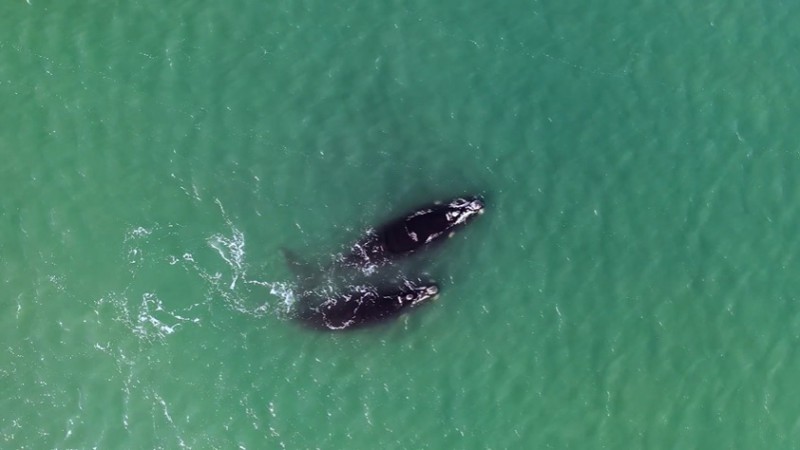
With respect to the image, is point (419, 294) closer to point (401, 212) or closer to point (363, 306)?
point (363, 306)

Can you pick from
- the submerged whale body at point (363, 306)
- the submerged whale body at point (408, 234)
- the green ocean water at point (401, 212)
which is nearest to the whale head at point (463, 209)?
the submerged whale body at point (408, 234)

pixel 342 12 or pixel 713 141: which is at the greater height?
pixel 342 12

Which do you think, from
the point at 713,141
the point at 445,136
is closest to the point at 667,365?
the point at 713,141

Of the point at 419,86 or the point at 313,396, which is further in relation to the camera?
the point at 419,86

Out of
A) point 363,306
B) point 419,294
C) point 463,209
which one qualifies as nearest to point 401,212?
point 463,209

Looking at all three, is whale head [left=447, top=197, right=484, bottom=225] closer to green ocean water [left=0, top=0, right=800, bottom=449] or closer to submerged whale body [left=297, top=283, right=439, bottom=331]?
green ocean water [left=0, top=0, right=800, bottom=449]

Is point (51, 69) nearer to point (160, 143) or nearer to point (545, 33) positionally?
point (160, 143)

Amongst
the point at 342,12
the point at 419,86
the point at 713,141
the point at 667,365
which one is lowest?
the point at 667,365
